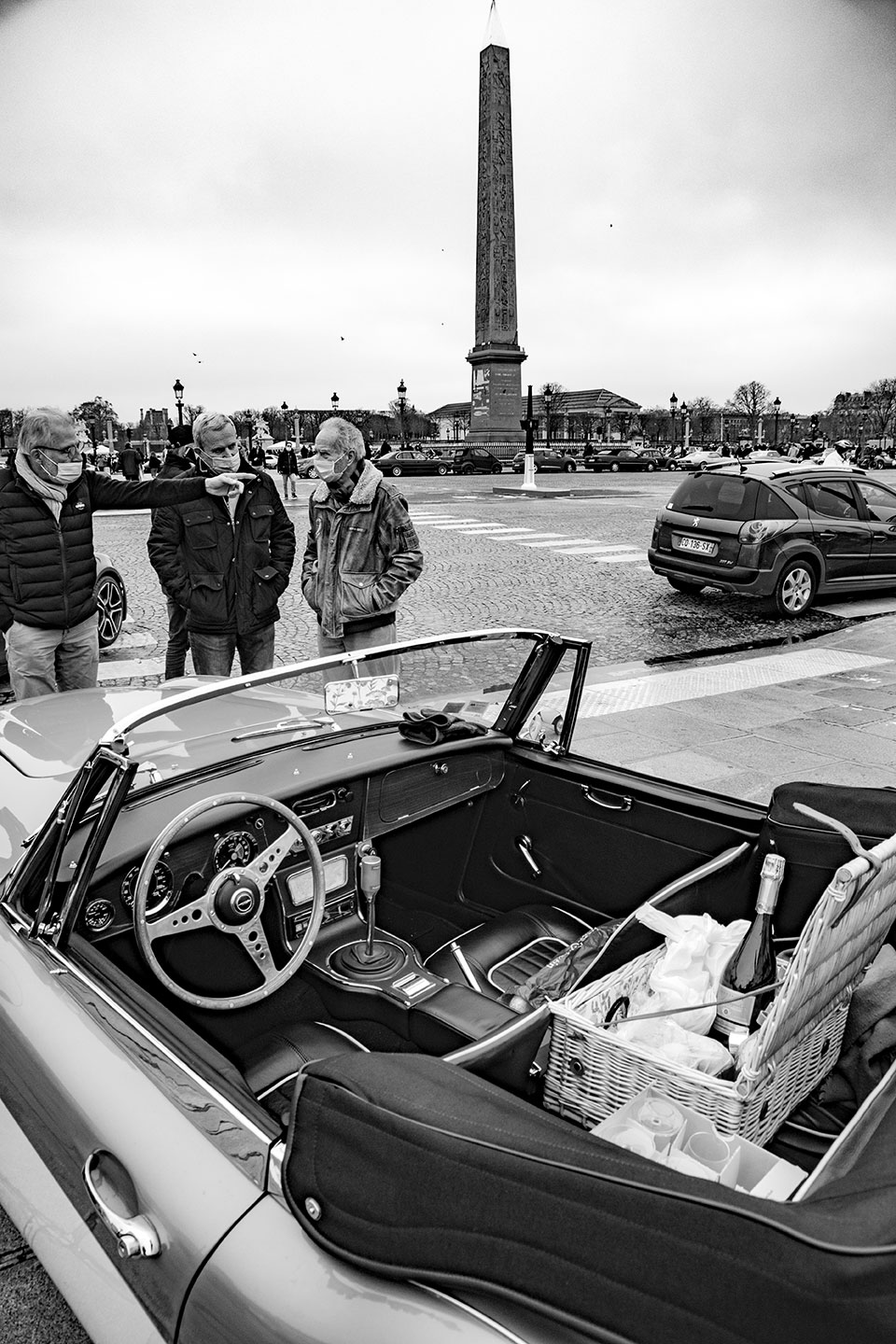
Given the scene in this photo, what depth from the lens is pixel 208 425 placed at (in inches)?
209

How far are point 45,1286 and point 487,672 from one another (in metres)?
2.33

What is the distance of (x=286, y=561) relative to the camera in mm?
5664

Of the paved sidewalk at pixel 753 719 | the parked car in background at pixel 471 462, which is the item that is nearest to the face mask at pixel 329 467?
the paved sidewalk at pixel 753 719

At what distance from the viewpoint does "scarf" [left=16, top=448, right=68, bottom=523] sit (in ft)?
15.5

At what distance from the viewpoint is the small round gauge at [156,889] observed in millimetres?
2383

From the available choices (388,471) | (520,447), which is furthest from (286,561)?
(520,447)

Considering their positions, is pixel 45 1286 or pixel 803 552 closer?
pixel 45 1286

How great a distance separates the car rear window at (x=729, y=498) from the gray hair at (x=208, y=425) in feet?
22.4

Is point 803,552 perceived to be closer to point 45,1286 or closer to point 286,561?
point 286,561

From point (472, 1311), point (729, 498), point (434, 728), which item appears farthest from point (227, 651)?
point (729, 498)

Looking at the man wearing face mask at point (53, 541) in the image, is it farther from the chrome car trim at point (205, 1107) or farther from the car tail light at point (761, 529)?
the car tail light at point (761, 529)

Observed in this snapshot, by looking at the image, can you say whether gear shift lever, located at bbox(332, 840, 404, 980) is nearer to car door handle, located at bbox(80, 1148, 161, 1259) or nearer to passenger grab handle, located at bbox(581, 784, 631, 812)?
passenger grab handle, located at bbox(581, 784, 631, 812)

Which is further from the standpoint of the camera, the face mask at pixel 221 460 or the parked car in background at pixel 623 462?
the parked car in background at pixel 623 462

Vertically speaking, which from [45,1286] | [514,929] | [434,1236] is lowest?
[45,1286]
